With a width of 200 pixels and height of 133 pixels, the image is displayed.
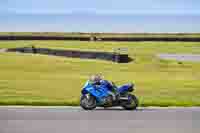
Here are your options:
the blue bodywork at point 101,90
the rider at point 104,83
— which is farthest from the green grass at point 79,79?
the rider at point 104,83

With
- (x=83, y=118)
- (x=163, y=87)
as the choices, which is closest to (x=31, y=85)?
(x=163, y=87)

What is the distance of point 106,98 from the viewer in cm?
1758

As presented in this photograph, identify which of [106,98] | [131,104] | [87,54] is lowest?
[131,104]

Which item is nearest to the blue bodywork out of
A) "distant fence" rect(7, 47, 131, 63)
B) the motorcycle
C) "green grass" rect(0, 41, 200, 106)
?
the motorcycle

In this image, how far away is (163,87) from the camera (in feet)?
90.5

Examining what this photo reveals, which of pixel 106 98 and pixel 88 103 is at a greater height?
pixel 106 98

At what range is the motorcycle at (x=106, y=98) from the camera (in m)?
17.5

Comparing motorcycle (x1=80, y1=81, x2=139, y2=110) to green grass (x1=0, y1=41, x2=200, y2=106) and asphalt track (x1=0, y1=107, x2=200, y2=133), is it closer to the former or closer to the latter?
asphalt track (x1=0, y1=107, x2=200, y2=133)

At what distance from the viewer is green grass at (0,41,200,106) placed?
21406mm

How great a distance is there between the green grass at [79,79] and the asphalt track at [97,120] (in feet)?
7.93

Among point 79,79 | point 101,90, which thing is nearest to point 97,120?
point 101,90

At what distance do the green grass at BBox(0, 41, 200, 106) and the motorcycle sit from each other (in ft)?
5.54

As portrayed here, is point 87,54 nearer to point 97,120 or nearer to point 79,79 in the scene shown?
point 79,79

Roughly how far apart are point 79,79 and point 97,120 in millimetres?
17402
